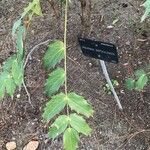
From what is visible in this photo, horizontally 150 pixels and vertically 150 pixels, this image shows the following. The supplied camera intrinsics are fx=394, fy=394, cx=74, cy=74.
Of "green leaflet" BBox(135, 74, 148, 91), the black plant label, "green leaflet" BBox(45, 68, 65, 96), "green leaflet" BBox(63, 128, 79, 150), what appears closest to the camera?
"green leaflet" BBox(63, 128, 79, 150)

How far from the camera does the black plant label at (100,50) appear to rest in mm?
1839

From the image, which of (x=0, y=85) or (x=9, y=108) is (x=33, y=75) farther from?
(x=0, y=85)

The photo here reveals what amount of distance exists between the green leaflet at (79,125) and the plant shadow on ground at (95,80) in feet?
2.62

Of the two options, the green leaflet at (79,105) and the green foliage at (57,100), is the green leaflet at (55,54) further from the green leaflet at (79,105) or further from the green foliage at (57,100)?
the green leaflet at (79,105)

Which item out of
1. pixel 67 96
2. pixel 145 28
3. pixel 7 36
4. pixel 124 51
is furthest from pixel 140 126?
pixel 7 36

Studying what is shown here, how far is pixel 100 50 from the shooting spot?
1.87 meters

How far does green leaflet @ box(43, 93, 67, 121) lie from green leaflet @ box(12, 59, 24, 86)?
0.61 ft

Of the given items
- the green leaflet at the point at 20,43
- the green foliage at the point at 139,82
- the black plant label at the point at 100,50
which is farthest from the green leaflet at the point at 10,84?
the green foliage at the point at 139,82

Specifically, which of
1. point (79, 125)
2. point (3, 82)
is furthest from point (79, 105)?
point (3, 82)

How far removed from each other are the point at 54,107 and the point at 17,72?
254mm

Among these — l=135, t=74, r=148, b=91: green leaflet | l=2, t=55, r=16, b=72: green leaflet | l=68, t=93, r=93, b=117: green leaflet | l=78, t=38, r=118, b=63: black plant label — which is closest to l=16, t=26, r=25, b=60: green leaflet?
l=2, t=55, r=16, b=72: green leaflet

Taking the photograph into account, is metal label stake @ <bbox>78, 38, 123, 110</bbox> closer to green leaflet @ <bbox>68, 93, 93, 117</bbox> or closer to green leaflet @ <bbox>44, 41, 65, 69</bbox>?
green leaflet @ <bbox>44, 41, 65, 69</bbox>

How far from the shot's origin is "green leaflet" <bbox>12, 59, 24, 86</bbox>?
1.54 m

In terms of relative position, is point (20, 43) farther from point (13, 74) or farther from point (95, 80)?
point (95, 80)
